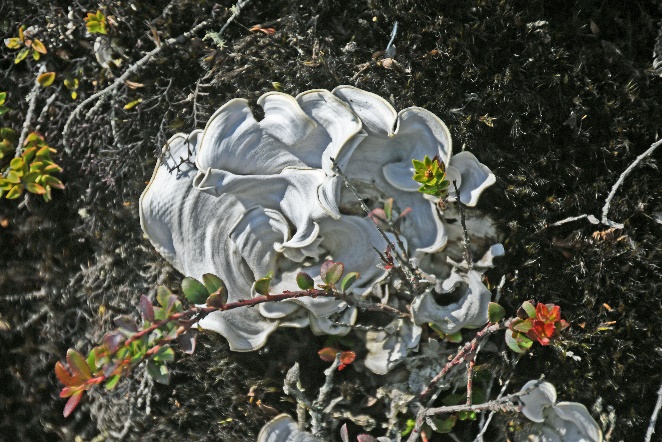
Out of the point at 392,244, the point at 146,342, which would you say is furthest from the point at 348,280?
the point at 146,342

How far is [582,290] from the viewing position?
103 inches

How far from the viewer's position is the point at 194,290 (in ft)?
6.81

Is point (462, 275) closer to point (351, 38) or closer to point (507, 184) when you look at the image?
point (507, 184)

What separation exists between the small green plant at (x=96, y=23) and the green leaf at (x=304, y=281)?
1.41 m

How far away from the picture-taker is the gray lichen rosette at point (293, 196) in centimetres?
237

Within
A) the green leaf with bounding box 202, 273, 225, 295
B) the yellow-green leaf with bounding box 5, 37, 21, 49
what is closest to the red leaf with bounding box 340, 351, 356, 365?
the green leaf with bounding box 202, 273, 225, 295

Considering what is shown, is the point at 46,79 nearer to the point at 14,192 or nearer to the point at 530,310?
the point at 14,192

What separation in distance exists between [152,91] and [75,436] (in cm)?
162

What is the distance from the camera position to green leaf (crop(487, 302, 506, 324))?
2350mm

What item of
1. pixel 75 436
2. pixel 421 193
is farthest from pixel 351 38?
pixel 75 436

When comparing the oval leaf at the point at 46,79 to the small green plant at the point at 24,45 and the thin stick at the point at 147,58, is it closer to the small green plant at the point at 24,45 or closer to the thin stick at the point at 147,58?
the small green plant at the point at 24,45

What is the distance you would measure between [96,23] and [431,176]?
1570 mm

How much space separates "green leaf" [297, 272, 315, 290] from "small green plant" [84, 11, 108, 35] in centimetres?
141

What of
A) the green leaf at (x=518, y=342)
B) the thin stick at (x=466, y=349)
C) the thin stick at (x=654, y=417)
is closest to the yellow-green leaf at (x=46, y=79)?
the thin stick at (x=466, y=349)
